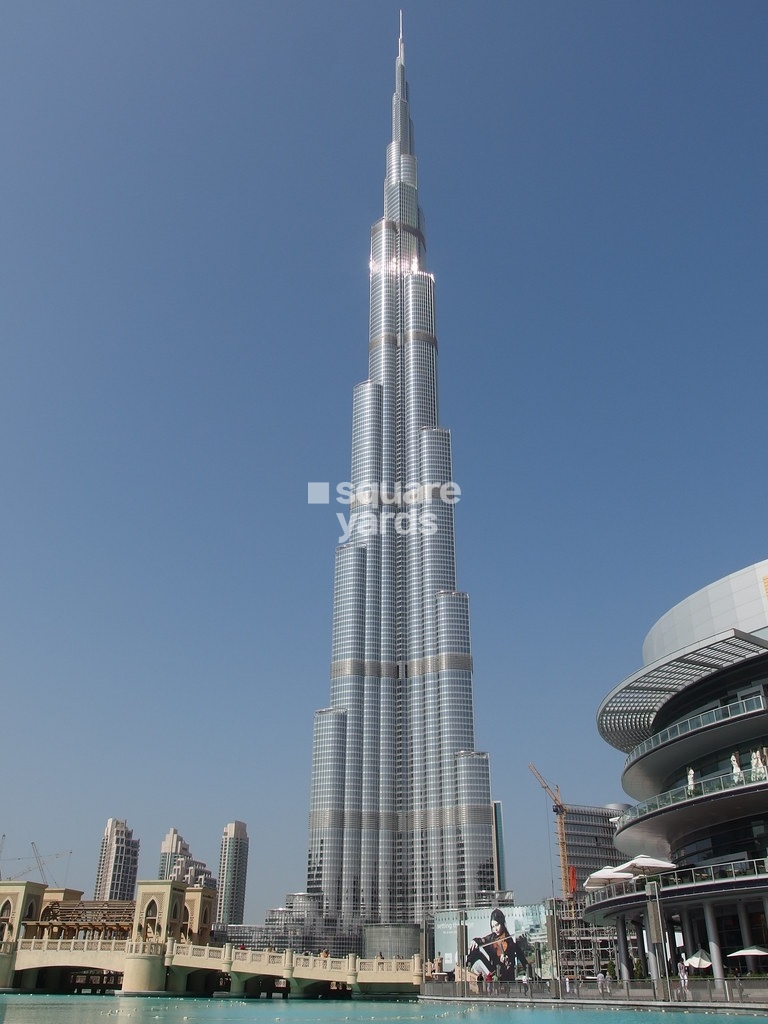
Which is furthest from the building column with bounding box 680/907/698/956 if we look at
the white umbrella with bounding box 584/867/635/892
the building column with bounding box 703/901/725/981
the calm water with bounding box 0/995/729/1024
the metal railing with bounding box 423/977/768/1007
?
the calm water with bounding box 0/995/729/1024

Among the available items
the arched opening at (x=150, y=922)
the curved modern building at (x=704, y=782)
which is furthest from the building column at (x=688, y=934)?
the arched opening at (x=150, y=922)

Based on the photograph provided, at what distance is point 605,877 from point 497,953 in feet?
202

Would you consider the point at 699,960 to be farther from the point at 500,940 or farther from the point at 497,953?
the point at 500,940

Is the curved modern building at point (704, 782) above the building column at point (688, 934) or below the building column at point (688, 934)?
above

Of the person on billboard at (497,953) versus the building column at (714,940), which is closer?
the building column at (714,940)

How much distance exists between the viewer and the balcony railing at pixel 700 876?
45.8 metres

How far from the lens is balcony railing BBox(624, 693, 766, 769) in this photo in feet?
165

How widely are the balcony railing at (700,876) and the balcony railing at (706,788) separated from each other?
3931mm

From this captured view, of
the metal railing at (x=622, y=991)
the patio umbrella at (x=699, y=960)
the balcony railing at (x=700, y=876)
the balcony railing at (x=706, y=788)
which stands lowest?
the metal railing at (x=622, y=991)

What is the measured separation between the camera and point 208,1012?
57.7 m

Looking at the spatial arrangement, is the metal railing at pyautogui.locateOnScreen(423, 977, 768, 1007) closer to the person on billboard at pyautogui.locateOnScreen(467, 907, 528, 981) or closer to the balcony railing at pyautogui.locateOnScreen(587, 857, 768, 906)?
the balcony railing at pyautogui.locateOnScreen(587, 857, 768, 906)

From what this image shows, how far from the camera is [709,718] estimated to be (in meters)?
53.1

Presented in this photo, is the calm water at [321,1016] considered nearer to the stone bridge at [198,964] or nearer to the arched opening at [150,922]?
the stone bridge at [198,964]

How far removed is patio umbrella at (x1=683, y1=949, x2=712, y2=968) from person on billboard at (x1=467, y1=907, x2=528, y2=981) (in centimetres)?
6346
